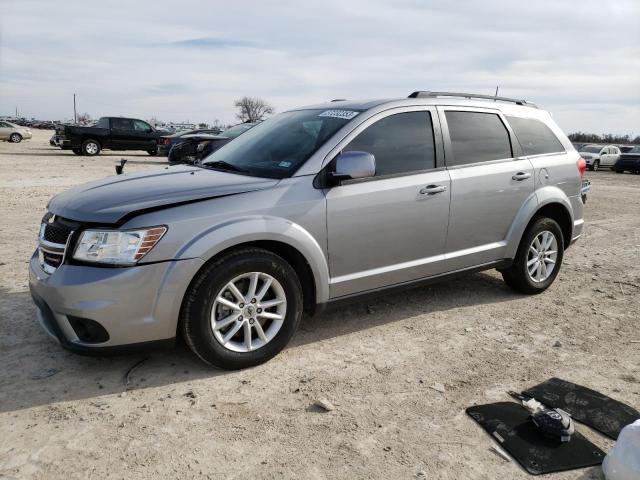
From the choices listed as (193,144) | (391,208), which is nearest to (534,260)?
(391,208)

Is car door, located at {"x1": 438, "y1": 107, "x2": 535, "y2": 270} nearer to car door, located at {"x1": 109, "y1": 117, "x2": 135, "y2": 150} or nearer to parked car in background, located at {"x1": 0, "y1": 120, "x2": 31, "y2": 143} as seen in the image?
car door, located at {"x1": 109, "y1": 117, "x2": 135, "y2": 150}

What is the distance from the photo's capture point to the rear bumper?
2.99m

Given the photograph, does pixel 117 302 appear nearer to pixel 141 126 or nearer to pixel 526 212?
pixel 526 212

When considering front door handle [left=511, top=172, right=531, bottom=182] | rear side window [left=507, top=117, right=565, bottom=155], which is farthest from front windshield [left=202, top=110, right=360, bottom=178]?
rear side window [left=507, top=117, right=565, bottom=155]

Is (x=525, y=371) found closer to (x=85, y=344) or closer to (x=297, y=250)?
(x=297, y=250)

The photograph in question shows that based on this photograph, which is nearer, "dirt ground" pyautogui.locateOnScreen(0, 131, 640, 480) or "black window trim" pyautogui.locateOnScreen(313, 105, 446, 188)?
"dirt ground" pyautogui.locateOnScreen(0, 131, 640, 480)

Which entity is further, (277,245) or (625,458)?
(277,245)

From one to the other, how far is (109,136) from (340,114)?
1995 centimetres

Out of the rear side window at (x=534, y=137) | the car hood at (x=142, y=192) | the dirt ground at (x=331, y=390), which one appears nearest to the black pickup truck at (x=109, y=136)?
the dirt ground at (x=331, y=390)

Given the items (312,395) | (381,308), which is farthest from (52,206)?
(381,308)

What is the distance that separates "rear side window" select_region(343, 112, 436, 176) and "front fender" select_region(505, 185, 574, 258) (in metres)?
1.11

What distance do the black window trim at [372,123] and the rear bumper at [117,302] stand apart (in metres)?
1.14

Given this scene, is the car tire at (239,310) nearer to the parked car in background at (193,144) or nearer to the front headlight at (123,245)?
the front headlight at (123,245)

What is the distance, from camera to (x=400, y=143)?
4.07 meters
